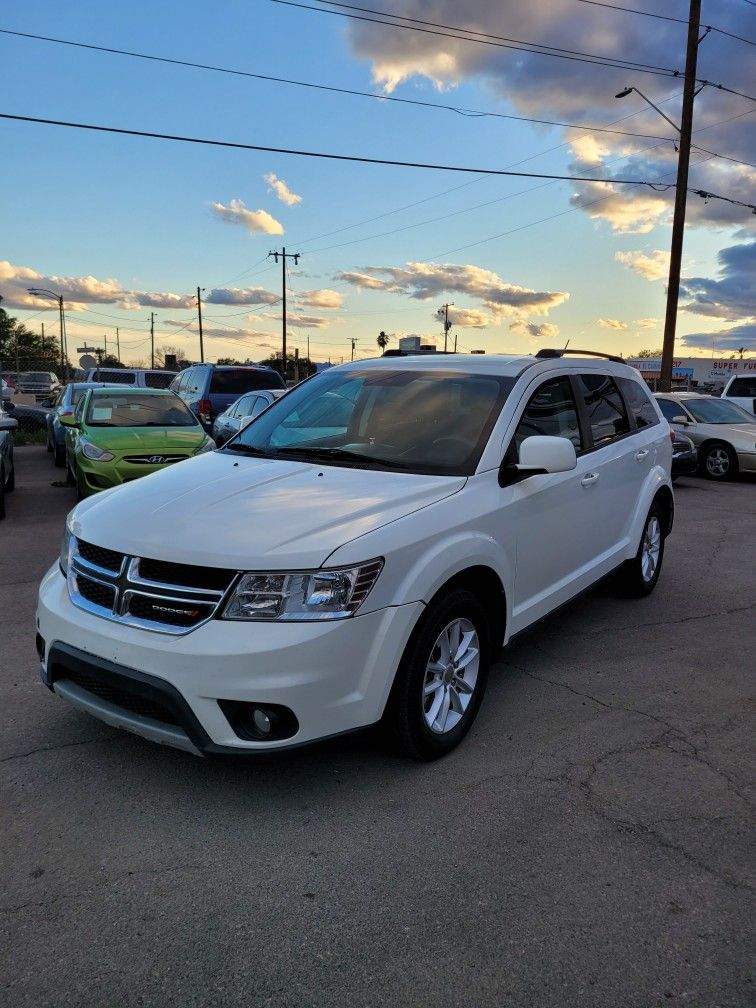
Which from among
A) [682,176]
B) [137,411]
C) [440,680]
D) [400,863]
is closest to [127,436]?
[137,411]

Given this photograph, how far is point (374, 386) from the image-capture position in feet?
14.3

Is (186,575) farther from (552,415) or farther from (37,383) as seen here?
(37,383)

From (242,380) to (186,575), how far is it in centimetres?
1228

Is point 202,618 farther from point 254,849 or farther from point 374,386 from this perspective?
point 374,386

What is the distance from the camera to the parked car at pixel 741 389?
55.6 feet

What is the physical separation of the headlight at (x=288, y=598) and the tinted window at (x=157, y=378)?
54.6 ft

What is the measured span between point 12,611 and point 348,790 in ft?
11.3

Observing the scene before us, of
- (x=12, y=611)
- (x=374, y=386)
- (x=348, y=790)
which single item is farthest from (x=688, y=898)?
(x=12, y=611)

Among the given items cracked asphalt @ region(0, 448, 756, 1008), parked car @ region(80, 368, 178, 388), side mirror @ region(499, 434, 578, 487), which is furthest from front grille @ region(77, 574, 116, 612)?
parked car @ region(80, 368, 178, 388)

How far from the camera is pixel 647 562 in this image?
5.80m

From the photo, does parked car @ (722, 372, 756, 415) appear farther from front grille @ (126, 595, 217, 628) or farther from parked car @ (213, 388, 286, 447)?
front grille @ (126, 595, 217, 628)

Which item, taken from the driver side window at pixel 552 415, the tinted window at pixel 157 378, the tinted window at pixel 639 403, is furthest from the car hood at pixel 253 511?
the tinted window at pixel 157 378

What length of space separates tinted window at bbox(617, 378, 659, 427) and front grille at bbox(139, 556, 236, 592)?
3700mm

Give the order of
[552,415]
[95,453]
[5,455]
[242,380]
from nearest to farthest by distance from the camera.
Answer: [552,415] < [95,453] < [5,455] < [242,380]
